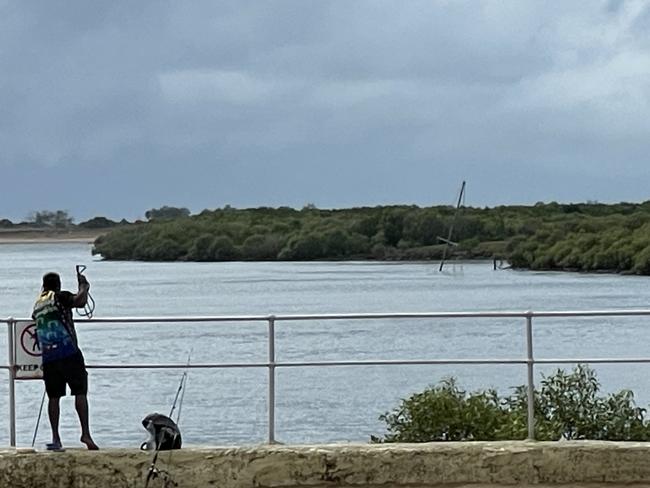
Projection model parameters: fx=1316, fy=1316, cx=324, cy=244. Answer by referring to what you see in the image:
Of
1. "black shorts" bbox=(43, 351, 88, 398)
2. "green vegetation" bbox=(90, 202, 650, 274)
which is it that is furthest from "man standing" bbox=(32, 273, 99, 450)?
"green vegetation" bbox=(90, 202, 650, 274)

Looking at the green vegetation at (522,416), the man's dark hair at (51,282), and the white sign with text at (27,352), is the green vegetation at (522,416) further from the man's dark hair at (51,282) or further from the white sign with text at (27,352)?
the man's dark hair at (51,282)

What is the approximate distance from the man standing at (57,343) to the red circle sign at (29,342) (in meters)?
0.26

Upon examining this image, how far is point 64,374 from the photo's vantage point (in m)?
9.85

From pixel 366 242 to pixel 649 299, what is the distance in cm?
3859

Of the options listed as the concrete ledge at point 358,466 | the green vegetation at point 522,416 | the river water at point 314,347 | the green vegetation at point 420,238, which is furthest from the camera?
the green vegetation at point 420,238

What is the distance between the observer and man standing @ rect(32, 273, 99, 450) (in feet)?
32.1

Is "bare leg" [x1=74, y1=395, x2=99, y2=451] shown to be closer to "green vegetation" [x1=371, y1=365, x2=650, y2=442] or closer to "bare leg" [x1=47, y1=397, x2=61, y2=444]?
"bare leg" [x1=47, y1=397, x2=61, y2=444]

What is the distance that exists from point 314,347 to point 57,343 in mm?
29235

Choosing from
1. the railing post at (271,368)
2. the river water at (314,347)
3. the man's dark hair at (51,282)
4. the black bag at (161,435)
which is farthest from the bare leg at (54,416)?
the river water at (314,347)

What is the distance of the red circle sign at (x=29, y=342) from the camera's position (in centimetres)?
1014

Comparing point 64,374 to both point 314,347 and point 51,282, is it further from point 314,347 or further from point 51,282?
point 314,347

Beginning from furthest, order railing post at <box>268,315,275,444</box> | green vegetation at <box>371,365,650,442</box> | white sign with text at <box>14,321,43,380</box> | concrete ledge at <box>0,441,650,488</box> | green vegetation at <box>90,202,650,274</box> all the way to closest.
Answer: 1. green vegetation at <box>90,202,650,274</box>
2. green vegetation at <box>371,365,650,442</box>
3. white sign with text at <box>14,321,43,380</box>
4. railing post at <box>268,315,275,444</box>
5. concrete ledge at <box>0,441,650,488</box>

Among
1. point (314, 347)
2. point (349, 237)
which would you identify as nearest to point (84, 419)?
point (314, 347)

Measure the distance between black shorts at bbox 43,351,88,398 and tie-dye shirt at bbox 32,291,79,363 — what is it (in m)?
0.04
